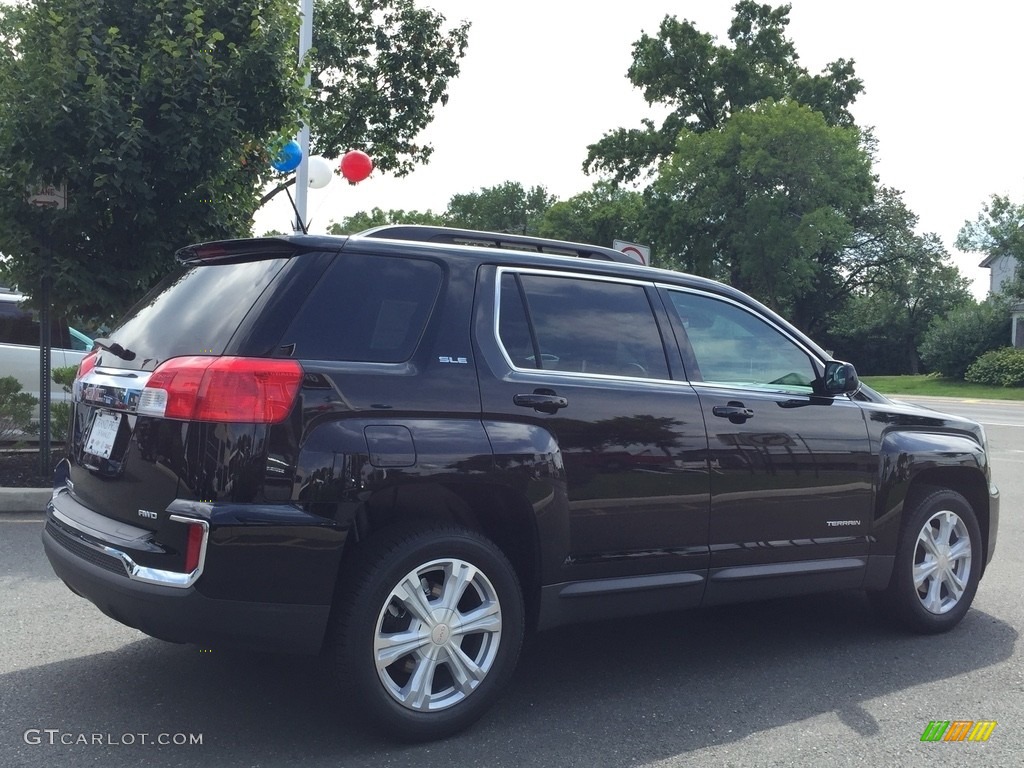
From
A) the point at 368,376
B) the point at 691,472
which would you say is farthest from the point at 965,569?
the point at 368,376

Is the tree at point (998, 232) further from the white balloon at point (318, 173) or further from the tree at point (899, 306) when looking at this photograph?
the white balloon at point (318, 173)

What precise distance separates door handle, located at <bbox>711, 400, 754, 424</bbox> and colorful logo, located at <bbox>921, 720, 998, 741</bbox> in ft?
4.69

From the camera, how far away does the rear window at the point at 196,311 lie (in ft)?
11.7

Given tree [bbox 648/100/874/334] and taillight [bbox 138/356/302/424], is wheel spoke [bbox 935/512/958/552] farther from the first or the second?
tree [bbox 648/100/874/334]

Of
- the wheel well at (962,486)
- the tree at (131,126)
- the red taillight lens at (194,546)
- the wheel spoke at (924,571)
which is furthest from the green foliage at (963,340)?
the red taillight lens at (194,546)

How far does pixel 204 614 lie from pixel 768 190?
4393 centimetres

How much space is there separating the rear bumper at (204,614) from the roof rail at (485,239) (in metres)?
1.45

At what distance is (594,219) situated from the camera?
2377 inches

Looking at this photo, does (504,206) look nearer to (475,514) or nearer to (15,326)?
(15,326)

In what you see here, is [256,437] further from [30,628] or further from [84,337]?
[84,337]

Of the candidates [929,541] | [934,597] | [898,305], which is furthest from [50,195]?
[898,305]

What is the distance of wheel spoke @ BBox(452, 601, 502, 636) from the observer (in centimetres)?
363

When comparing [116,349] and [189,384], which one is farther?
[116,349]

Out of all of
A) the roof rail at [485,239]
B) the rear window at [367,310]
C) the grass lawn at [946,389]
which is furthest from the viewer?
the grass lawn at [946,389]
